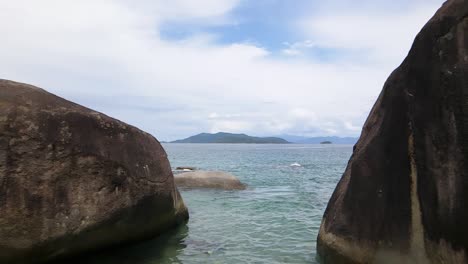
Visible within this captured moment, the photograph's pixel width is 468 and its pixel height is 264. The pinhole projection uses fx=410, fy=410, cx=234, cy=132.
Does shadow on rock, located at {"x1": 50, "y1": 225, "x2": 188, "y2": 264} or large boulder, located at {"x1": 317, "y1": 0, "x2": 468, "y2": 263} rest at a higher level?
large boulder, located at {"x1": 317, "y1": 0, "x2": 468, "y2": 263}

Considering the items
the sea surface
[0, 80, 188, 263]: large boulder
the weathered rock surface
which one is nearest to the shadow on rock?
the sea surface

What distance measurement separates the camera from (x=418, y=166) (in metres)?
5.90

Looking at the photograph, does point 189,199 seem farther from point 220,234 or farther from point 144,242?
point 144,242

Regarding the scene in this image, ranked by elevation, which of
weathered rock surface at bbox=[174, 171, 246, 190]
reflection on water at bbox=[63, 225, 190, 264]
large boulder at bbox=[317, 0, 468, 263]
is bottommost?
reflection on water at bbox=[63, 225, 190, 264]

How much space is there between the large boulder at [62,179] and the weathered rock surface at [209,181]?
35.0ft

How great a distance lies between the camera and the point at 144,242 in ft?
31.0

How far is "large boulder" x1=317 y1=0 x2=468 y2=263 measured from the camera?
537 cm

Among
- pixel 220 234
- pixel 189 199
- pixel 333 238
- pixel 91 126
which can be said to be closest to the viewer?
pixel 333 238

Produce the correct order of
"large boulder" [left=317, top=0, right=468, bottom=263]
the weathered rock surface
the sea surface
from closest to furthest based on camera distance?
"large boulder" [left=317, top=0, right=468, bottom=263] → the sea surface → the weathered rock surface

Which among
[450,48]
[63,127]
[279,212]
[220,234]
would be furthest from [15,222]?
[279,212]

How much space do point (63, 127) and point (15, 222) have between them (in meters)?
1.83

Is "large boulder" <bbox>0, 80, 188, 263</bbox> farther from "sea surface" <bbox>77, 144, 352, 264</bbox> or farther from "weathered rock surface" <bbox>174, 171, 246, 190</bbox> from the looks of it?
"weathered rock surface" <bbox>174, 171, 246, 190</bbox>

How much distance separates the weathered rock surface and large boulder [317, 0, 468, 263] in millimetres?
12556

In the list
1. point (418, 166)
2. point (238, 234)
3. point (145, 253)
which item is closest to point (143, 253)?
point (145, 253)
